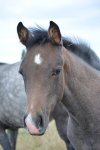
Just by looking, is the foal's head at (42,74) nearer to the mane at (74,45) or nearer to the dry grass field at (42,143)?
the mane at (74,45)

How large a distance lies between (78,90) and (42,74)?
723 mm

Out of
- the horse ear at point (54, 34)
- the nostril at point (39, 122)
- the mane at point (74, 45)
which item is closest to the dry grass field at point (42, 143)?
the mane at point (74, 45)

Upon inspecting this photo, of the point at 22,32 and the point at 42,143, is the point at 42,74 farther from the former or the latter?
the point at 42,143

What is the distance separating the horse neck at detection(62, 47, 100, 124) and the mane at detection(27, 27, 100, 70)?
211 mm

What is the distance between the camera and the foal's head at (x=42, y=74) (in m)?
4.80

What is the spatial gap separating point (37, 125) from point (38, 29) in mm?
1318

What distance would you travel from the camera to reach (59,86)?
16.9 feet

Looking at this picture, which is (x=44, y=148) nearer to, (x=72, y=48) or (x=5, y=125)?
(x=5, y=125)

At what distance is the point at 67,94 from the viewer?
5.47 metres

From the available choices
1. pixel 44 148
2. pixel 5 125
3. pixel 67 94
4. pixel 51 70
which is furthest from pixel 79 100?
pixel 44 148

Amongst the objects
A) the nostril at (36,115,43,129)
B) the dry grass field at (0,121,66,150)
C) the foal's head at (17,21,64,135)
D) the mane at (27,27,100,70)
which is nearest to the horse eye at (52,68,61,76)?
the foal's head at (17,21,64,135)

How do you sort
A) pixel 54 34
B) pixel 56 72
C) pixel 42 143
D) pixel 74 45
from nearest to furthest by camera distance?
pixel 56 72, pixel 54 34, pixel 74 45, pixel 42 143

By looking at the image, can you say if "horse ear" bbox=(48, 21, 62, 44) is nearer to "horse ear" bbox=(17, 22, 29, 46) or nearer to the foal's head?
the foal's head

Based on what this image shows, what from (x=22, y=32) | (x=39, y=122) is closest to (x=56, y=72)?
(x=39, y=122)
